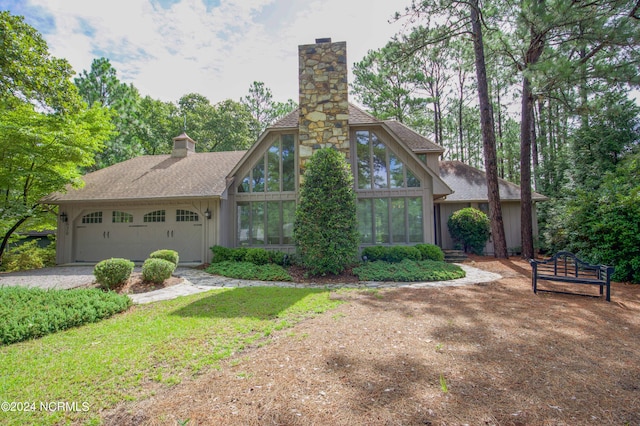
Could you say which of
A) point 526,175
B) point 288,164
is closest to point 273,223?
point 288,164

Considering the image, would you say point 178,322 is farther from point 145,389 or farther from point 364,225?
point 364,225

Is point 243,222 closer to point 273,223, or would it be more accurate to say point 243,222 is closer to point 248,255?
point 273,223

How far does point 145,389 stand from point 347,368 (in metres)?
1.86

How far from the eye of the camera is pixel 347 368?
2.95 metres

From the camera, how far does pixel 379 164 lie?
10.9 metres

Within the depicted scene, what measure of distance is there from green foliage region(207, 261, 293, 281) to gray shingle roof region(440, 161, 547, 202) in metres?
9.08

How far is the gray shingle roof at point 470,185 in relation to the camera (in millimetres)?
13848

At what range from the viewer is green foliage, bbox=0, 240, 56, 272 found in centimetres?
1152

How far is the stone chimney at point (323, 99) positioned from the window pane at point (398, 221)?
286 cm

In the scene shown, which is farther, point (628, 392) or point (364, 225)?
point (364, 225)

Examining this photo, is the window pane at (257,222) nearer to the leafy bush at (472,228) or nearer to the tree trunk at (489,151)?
the leafy bush at (472,228)

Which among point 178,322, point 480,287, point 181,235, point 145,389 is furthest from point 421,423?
point 181,235

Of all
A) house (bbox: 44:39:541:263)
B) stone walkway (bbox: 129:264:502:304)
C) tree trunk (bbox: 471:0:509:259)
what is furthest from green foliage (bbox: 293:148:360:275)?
tree trunk (bbox: 471:0:509:259)

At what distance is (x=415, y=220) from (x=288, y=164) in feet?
16.6
